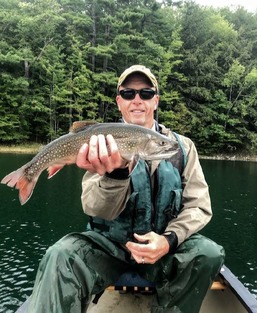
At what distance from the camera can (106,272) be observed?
3.21 metres

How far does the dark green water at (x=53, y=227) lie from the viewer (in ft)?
30.6

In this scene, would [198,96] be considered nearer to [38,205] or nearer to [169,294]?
[38,205]

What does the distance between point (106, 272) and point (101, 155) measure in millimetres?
1132

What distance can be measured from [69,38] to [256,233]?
3823 cm

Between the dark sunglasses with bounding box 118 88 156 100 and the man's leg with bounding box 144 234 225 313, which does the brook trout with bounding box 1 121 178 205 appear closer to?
the dark sunglasses with bounding box 118 88 156 100

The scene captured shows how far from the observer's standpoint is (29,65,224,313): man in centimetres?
281

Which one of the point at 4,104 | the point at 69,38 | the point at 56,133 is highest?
the point at 69,38

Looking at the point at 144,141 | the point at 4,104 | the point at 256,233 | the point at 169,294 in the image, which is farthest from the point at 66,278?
the point at 4,104

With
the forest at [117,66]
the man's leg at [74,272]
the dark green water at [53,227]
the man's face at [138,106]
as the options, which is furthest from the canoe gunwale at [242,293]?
the forest at [117,66]

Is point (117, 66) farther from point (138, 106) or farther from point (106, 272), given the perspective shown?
point (106, 272)

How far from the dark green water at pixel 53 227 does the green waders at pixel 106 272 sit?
5426 millimetres

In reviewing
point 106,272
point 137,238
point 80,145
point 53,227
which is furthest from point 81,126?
point 53,227

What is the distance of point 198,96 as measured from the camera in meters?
49.4

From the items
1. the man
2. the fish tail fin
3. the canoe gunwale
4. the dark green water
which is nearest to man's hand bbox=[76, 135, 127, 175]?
the man
